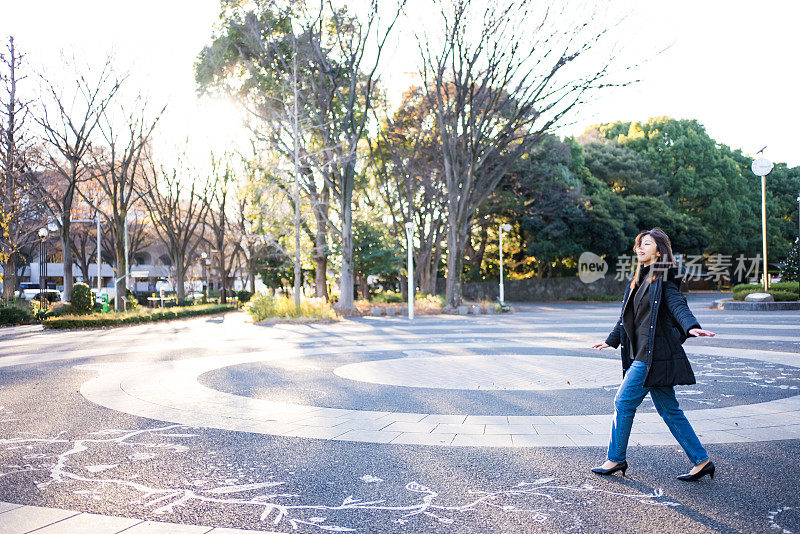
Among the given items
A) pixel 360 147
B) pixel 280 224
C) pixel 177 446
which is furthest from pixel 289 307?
pixel 177 446

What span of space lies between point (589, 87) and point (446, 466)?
2021 cm

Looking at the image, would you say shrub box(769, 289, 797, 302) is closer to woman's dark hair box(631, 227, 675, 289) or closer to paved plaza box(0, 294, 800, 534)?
paved plaza box(0, 294, 800, 534)

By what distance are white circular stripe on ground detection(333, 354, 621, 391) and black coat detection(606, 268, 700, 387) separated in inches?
147

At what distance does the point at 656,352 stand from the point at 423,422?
261 centimetres

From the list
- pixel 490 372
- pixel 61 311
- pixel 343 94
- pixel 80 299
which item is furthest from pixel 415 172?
pixel 490 372

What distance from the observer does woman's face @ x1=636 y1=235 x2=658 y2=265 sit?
4344 mm

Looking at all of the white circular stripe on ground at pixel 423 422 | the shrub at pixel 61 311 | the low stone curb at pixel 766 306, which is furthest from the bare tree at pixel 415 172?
the white circular stripe on ground at pixel 423 422

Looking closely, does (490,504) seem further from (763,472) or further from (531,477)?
(763,472)

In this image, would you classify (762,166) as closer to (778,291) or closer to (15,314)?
(778,291)

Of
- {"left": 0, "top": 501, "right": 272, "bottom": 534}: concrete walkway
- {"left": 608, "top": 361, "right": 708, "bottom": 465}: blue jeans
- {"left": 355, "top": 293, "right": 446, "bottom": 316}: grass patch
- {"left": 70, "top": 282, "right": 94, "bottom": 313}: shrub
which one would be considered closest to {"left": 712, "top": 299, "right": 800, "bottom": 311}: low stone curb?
{"left": 355, "top": 293, "right": 446, "bottom": 316}: grass patch

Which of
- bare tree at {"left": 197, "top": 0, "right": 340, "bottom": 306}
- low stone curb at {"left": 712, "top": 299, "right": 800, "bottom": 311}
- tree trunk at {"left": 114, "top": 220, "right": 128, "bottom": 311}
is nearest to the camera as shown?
low stone curb at {"left": 712, "top": 299, "right": 800, "bottom": 311}

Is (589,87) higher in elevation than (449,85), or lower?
lower

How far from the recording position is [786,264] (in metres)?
26.5

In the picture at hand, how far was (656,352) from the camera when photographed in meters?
4.16
